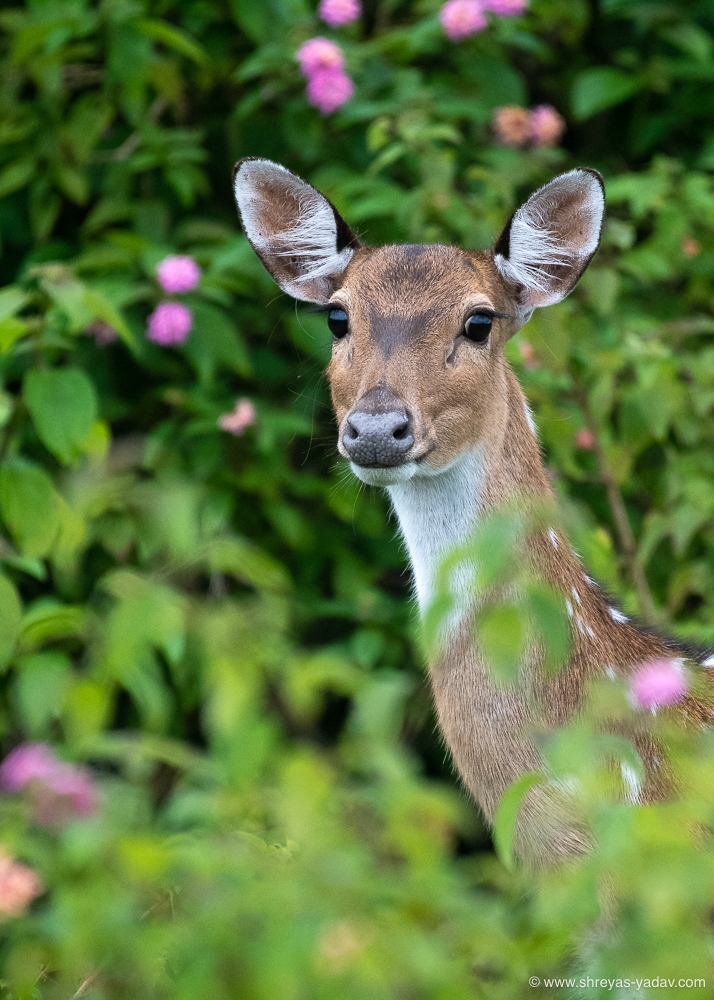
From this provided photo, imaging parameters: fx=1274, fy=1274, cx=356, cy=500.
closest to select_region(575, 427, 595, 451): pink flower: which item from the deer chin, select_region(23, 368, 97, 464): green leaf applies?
the deer chin

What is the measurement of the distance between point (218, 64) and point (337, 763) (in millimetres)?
3524

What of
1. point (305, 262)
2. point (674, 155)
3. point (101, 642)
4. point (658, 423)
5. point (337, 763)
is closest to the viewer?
point (101, 642)

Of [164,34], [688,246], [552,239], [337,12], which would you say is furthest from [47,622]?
[688,246]

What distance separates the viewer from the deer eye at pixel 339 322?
3248mm

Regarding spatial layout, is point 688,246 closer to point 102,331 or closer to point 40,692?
point 102,331

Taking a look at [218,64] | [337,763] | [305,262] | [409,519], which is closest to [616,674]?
[409,519]

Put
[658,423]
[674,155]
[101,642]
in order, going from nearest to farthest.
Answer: [101,642]
[658,423]
[674,155]

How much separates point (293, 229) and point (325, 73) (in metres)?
1.17

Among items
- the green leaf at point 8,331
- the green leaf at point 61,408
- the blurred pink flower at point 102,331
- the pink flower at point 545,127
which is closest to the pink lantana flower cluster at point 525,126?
the pink flower at point 545,127

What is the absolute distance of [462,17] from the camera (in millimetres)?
4367

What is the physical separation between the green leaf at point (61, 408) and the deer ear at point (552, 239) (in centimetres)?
115

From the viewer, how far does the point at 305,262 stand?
3539 millimetres

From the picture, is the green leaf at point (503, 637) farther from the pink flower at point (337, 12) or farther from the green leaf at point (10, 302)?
the pink flower at point (337, 12)

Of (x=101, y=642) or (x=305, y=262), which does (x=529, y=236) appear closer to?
(x=305, y=262)
